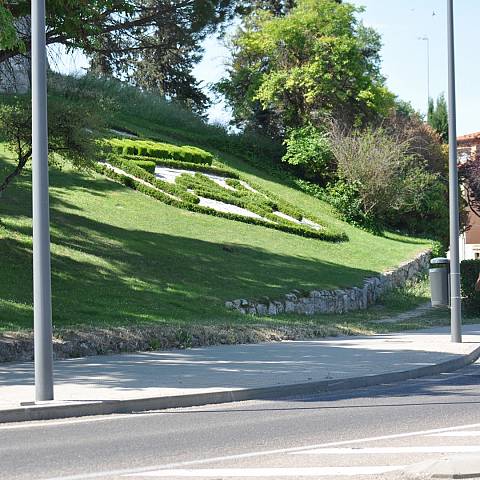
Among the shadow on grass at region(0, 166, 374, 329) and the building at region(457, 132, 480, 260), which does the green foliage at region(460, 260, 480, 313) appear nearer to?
the shadow on grass at region(0, 166, 374, 329)

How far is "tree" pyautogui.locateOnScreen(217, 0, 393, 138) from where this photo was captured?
183 ft

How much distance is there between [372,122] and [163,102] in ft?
39.4

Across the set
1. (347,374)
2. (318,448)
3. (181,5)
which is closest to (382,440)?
(318,448)

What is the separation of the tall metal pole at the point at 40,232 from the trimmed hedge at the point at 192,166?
102ft

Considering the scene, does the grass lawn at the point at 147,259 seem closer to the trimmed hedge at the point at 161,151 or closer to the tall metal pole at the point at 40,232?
the trimmed hedge at the point at 161,151

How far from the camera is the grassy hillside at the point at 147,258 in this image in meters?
23.6

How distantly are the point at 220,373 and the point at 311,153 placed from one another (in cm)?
3837

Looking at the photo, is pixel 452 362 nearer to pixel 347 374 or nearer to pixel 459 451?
pixel 347 374

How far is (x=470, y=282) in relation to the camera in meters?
32.1

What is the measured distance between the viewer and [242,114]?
2445 inches

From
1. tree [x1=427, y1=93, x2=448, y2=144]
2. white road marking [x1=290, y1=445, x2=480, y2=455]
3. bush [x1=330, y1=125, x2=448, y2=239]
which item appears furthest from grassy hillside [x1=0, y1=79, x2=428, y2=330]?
tree [x1=427, y1=93, x2=448, y2=144]

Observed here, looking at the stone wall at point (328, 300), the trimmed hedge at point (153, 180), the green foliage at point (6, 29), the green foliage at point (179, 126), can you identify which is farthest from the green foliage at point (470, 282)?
the green foliage at point (179, 126)

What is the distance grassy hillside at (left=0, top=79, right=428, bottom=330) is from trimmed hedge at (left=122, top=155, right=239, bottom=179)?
484cm

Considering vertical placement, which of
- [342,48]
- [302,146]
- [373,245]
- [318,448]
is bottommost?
[318,448]
